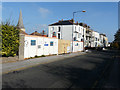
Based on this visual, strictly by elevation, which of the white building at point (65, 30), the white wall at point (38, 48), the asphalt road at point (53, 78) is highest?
the white building at point (65, 30)

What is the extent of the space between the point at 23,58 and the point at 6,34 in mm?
3785

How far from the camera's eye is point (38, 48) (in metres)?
18.5

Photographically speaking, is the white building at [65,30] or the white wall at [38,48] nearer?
the white wall at [38,48]

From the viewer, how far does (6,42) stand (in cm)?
1307

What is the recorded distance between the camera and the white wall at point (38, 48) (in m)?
16.2

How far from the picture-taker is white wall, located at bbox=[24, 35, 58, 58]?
1616cm

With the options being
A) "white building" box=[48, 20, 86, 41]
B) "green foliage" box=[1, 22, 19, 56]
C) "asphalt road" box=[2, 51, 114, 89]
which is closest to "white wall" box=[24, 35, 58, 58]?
"green foliage" box=[1, 22, 19, 56]

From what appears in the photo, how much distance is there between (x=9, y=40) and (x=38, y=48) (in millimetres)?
5778

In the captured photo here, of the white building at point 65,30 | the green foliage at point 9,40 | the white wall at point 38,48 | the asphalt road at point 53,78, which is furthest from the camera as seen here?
the white building at point 65,30

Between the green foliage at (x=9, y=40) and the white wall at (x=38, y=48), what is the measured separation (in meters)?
1.97

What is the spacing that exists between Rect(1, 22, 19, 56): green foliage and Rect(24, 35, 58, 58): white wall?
197 cm

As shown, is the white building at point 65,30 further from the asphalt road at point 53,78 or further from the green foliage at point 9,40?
the asphalt road at point 53,78

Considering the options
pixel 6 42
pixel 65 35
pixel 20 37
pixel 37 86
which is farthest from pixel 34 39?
pixel 65 35

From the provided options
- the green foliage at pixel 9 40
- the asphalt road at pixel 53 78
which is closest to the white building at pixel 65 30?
the green foliage at pixel 9 40
